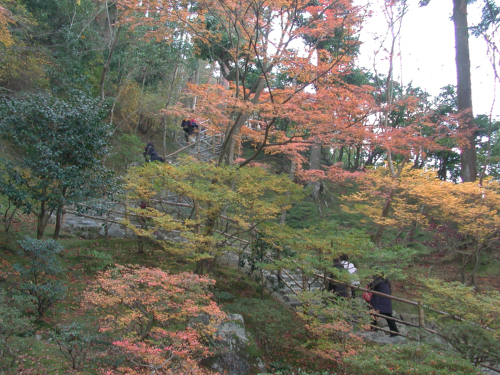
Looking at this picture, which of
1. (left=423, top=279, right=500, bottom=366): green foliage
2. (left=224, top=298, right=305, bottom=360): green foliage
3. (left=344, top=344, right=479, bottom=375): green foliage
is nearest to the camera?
(left=344, top=344, right=479, bottom=375): green foliage

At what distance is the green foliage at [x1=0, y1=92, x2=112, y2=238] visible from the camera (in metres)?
5.50

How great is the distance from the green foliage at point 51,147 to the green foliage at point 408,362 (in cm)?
518

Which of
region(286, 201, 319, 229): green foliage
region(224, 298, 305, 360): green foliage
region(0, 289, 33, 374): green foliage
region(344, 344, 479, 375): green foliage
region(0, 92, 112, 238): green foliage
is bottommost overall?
region(224, 298, 305, 360): green foliage

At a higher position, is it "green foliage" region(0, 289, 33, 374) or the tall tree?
the tall tree

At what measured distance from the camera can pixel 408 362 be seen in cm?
362

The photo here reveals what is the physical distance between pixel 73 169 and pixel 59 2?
10648 millimetres

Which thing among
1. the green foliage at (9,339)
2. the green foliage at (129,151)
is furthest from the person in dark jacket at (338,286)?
the green foliage at (129,151)

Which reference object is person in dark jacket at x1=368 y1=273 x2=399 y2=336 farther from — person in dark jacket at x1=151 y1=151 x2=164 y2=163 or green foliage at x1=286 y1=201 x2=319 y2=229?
green foliage at x1=286 y1=201 x2=319 y2=229

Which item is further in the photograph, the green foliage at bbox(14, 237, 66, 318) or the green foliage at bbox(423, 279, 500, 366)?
the green foliage at bbox(14, 237, 66, 318)

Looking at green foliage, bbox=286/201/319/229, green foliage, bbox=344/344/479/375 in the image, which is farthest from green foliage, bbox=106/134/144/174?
green foliage, bbox=344/344/479/375

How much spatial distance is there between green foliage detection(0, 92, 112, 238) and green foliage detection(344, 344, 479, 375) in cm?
518

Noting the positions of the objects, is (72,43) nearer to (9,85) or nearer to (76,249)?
(9,85)

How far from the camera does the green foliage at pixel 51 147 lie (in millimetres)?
5496

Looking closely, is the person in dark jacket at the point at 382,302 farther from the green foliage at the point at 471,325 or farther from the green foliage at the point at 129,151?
the green foliage at the point at 129,151
